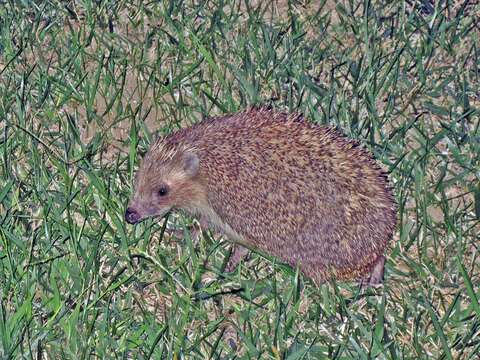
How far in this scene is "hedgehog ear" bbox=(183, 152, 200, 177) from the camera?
666 cm

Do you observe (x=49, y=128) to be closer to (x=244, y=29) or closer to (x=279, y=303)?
(x=244, y=29)

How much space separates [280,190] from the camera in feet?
21.2

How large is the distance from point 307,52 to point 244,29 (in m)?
0.55

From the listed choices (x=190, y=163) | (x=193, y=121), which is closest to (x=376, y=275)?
(x=190, y=163)

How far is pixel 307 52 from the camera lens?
8531 millimetres

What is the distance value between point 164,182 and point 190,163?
0.24 m

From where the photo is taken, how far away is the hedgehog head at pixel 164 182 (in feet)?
21.9

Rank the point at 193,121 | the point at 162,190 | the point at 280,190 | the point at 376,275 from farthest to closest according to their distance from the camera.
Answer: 1. the point at 193,121
2. the point at 162,190
3. the point at 376,275
4. the point at 280,190

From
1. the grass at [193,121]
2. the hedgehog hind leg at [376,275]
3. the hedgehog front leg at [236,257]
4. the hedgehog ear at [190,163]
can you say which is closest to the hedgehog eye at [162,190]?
the hedgehog ear at [190,163]

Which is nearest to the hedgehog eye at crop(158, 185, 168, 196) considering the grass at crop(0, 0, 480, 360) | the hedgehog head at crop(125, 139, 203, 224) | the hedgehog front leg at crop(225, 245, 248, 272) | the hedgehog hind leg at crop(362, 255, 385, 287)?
the hedgehog head at crop(125, 139, 203, 224)

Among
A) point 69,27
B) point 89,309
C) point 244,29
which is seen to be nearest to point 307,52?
point 244,29

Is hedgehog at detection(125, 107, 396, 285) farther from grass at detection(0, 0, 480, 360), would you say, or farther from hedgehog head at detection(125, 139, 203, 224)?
grass at detection(0, 0, 480, 360)

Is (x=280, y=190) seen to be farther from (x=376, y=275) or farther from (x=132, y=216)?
(x=132, y=216)

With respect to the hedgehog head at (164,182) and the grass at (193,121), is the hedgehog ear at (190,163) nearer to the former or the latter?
the hedgehog head at (164,182)
